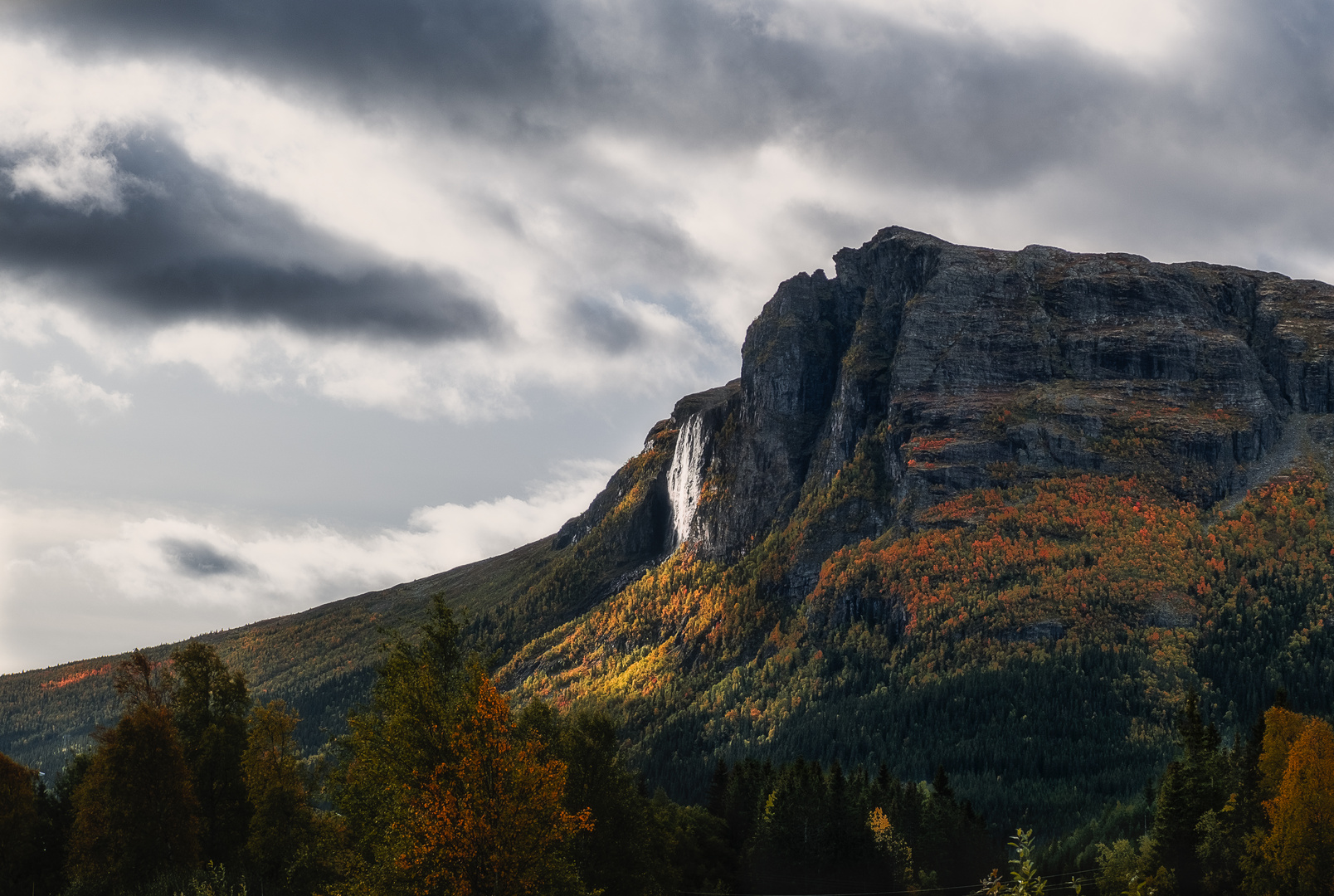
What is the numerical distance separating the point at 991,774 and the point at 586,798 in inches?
5255

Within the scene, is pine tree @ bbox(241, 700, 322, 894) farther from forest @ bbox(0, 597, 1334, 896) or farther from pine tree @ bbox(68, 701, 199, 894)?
pine tree @ bbox(68, 701, 199, 894)

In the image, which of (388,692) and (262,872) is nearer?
(388,692)

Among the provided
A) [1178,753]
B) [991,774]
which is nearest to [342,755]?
[991,774]

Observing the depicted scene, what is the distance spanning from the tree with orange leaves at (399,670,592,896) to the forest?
6 centimetres

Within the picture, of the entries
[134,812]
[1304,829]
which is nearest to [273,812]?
[134,812]

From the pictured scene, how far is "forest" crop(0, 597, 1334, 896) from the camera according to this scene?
30.1 m

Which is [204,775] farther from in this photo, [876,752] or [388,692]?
[876,752]

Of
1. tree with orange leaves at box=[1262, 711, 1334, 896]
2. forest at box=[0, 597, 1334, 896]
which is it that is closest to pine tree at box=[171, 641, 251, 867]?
forest at box=[0, 597, 1334, 896]

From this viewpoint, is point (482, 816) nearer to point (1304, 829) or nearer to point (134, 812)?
point (134, 812)

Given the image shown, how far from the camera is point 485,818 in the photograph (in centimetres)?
2956

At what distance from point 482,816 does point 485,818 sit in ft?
0.46

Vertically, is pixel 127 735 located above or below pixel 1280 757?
above

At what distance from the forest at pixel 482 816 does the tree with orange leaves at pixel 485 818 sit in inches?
2.5

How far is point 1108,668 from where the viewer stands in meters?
193
